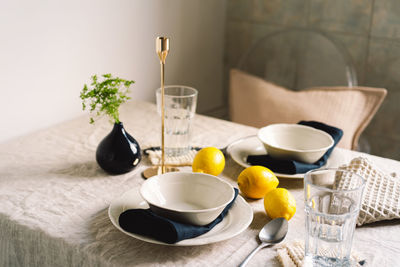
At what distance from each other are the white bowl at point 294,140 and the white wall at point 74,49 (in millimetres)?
673

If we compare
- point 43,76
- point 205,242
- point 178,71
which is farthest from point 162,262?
point 178,71

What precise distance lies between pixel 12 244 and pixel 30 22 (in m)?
0.67

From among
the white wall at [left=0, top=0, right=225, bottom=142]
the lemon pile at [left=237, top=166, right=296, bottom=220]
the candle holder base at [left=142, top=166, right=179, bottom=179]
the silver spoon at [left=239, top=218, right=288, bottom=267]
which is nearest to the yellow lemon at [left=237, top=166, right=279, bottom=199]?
the lemon pile at [left=237, top=166, right=296, bottom=220]

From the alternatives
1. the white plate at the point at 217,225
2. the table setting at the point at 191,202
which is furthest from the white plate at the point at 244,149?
the white plate at the point at 217,225

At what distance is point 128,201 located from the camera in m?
0.92

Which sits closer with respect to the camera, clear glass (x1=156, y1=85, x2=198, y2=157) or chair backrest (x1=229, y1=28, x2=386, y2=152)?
clear glass (x1=156, y1=85, x2=198, y2=157)

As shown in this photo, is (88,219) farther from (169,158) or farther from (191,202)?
(169,158)

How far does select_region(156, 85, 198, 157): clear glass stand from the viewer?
119cm

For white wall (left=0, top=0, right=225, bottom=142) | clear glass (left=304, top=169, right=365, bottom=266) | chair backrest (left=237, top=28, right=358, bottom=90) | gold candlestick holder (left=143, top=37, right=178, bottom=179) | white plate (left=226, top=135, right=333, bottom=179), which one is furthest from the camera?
chair backrest (left=237, top=28, right=358, bottom=90)

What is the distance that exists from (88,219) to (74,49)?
28.9 inches

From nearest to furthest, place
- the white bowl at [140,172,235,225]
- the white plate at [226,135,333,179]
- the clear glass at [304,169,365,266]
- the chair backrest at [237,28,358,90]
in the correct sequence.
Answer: the clear glass at [304,169,365,266] < the white bowl at [140,172,235,225] < the white plate at [226,135,333,179] < the chair backrest at [237,28,358,90]

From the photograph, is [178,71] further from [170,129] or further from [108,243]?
[108,243]

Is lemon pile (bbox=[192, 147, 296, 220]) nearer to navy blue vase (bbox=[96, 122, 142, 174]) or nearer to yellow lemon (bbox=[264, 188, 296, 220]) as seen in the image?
yellow lemon (bbox=[264, 188, 296, 220])

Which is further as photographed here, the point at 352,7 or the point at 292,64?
the point at 292,64
